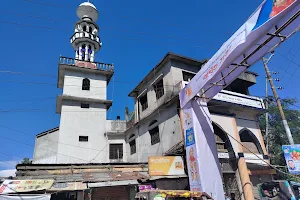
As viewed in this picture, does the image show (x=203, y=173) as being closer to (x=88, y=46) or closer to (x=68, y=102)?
(x=68, y=102)

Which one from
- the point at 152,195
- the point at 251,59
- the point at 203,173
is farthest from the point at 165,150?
the point at 251,59

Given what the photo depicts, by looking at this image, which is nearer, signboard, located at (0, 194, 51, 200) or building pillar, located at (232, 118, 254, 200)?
signboard, located at (0, 194, 51, 200)

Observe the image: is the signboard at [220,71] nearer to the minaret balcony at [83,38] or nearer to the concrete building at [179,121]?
the concrete building at [179,121]

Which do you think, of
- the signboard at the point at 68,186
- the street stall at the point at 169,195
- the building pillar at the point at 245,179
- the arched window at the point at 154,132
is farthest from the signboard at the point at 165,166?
the street stall at the point at 169,195

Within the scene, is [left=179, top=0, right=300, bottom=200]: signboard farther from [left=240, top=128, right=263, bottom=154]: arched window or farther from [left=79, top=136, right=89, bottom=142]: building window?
[left=79, top=136, right=89, bottom=142]: building window

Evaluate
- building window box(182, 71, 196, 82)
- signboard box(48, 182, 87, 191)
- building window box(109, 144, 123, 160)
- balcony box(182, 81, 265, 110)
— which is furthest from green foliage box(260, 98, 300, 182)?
signboard box(48, 182, 87, 191)

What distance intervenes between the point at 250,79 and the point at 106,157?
647 inches

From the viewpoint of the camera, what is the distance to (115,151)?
22594mm

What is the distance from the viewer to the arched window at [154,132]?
18062mm

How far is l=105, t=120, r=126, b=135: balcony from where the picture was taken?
2289 centimetres

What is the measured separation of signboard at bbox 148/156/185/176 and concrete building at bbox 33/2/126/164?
9883 millimetres

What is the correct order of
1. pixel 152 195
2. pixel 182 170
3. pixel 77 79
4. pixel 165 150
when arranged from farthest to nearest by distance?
pixel 77 79 → pixel 165 150 → pixel 182 170 → pixel 152 195

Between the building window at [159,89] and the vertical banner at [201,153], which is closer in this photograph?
the vertical banner at [201,153]

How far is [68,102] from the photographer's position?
2205 centimetres
